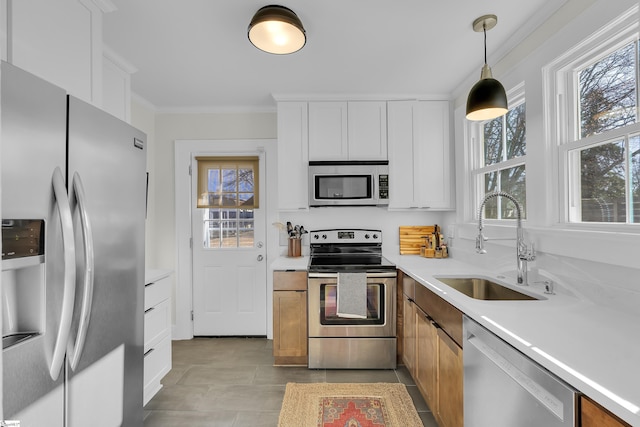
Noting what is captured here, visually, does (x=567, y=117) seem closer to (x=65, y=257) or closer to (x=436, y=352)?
(x=436, y=352)

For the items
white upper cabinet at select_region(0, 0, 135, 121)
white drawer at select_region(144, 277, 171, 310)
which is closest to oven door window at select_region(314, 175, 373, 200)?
white drawer at select_region(144, 277, 171, 310)

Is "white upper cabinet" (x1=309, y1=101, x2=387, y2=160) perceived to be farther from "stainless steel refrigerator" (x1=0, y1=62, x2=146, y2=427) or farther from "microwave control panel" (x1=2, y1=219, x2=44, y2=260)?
"microwave control panel" (x1=2, y1=219, x2=44, y2=260)

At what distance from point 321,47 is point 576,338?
2.09 meters

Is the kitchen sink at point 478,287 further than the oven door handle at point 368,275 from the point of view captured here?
No

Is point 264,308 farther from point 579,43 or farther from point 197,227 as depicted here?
point 579,43

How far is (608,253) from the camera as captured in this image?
4.68 ft

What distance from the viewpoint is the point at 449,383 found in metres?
1.69

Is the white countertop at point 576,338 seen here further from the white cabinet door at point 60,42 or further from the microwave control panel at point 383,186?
the white cabinet door at point 60,42

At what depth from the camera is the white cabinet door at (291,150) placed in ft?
10.1

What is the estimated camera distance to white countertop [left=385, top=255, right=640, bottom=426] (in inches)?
33.3

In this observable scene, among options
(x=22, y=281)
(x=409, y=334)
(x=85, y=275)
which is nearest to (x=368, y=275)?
(x=409, y=334)

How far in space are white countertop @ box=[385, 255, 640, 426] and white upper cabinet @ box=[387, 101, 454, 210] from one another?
1401 millimetres

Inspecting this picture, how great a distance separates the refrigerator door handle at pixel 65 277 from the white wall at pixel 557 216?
83.0 inches

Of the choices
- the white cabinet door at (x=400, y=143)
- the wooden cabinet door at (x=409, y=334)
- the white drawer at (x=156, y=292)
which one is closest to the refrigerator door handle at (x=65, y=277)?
the white drawer at (x=156, y=292)
